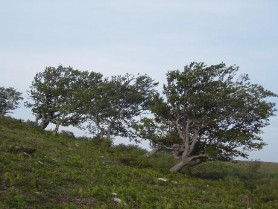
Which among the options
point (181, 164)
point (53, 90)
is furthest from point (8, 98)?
point (181, 164)

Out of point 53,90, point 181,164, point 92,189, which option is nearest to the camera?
point 92,189

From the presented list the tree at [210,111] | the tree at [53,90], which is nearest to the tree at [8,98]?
the tree at [53,90]

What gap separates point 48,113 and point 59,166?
120ft

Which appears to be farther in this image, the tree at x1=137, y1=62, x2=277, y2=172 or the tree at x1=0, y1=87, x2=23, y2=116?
the tree at x1=0, y1=87, x2=23, y2=116

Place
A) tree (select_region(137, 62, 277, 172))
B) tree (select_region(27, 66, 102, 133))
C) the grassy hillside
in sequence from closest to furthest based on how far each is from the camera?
the grassy hillside → tree (select_region(137, 62, 277, 172)) → tree (select_region(27, 66, 102, 133))

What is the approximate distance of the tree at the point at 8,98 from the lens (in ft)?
239

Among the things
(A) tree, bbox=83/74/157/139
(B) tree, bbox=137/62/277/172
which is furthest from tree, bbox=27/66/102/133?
(B) tree, bbox=137/62/277/172

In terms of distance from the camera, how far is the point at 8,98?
241 feet

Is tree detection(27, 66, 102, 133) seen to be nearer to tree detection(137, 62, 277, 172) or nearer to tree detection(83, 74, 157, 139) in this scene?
tree detection(83, 74, 157, 139)

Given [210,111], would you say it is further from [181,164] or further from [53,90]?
[53,90]

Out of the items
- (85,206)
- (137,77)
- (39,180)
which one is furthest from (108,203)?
(137,77)

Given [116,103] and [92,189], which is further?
[116,103]

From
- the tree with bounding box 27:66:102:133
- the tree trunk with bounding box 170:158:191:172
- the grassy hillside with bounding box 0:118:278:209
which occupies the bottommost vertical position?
the grassy hillside with bounding box 0:118:278:209

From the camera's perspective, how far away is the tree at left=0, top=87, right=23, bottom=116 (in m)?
72.8
